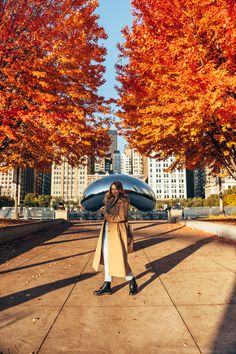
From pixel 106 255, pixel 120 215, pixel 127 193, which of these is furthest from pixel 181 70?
pixel 127 193

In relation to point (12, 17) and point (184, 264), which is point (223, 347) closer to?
point (184, 264)

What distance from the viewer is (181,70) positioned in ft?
34.5

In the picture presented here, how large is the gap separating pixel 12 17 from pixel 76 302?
1158cm

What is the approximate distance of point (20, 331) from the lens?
10.8 ft

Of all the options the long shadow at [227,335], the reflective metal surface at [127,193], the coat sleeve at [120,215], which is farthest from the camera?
the reflective metal surface at [127,193]

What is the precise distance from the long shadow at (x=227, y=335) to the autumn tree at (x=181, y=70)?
7244 mm

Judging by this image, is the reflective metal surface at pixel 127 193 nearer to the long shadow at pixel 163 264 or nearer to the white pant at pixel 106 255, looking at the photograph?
the long shadow at pixel 163 264

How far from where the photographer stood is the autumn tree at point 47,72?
427 inches

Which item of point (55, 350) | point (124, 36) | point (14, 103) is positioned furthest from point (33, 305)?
point (124, 36)

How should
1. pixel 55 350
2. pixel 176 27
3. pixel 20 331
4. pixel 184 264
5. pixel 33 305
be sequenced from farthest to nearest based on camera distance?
pixel 176 27
pixel 184 264
pixel 33 305
pixel 20 331
pixel 55 350

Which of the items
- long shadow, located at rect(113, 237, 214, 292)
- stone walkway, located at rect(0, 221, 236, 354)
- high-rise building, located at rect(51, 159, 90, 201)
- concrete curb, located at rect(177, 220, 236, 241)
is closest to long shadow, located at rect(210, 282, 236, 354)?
stone walkway, located at rect(0, 221, 236, 354)

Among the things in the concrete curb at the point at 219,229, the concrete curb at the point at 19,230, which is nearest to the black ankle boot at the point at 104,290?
the concrete curb at the point at 19,230

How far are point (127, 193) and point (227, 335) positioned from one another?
45787 mm

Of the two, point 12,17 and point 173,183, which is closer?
point 12,17
